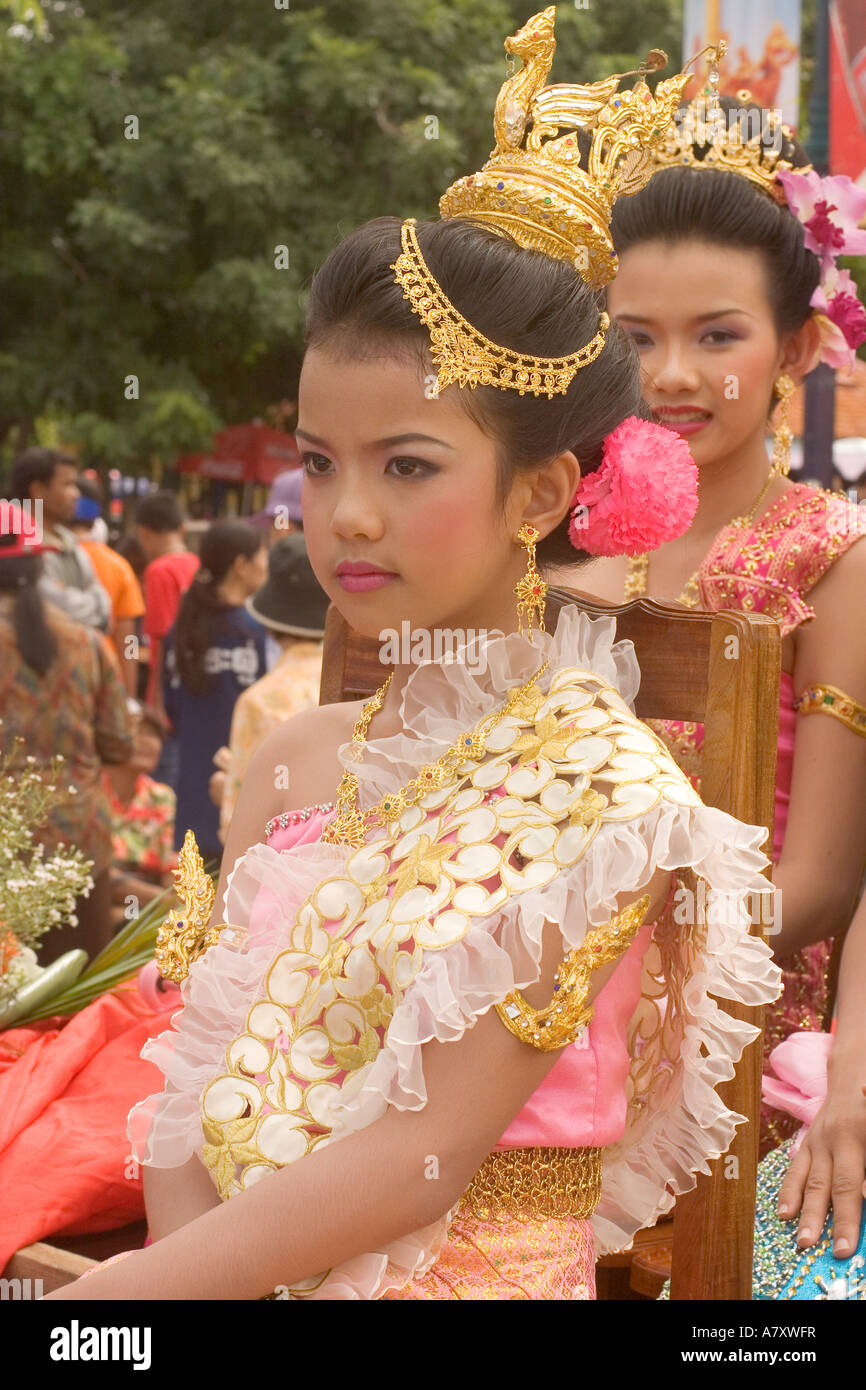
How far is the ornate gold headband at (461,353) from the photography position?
1.61 meters

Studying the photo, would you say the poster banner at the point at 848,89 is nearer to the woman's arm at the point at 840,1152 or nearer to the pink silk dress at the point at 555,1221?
the woman's arm at the point at 840,1152

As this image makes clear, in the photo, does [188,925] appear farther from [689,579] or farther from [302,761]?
[689,579]

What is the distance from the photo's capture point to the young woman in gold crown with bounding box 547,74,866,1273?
217 centimetres

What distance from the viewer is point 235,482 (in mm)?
17922

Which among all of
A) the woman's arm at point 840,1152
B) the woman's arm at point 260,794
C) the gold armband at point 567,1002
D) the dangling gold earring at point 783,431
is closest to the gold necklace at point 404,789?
the woman's arm at point 260,794

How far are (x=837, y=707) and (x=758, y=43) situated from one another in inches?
198

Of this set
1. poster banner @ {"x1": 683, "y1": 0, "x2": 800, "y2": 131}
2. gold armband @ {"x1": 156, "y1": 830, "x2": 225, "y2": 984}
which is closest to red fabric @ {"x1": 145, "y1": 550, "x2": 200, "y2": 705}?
poster banner @ {"x1": 683, "y1": 0, "x2": 800, "y2": 131}

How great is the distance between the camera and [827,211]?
2.36 metres

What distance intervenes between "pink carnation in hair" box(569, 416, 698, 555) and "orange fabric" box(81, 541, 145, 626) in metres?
6.06

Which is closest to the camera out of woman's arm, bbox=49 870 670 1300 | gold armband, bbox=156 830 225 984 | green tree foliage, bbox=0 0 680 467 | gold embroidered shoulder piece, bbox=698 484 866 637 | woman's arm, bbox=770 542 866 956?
woman's arm, bbox=49 870 670 1300

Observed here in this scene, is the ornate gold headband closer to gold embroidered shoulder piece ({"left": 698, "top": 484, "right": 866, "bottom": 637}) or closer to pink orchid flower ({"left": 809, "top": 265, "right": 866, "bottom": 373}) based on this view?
gold embroidered shoulder piece ({"left": 698, "top": 484, "right": 866, "bottom": 637})
